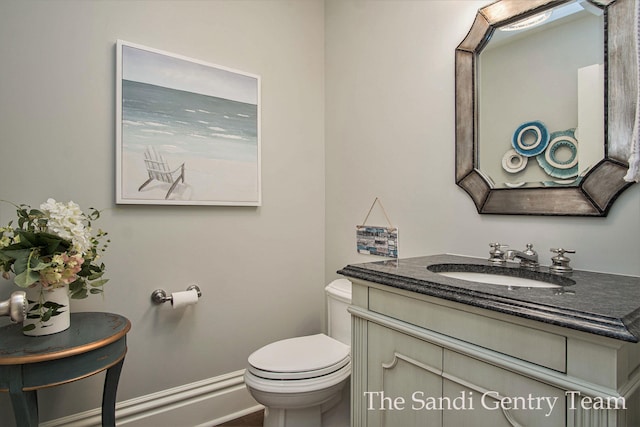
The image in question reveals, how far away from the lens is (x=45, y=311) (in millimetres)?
1201

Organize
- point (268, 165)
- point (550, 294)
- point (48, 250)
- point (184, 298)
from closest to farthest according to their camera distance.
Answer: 1. point (550, 294)
2. point (48, 250)
3. point (184, 298)
4. point (268, 165)

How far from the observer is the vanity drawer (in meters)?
0.77

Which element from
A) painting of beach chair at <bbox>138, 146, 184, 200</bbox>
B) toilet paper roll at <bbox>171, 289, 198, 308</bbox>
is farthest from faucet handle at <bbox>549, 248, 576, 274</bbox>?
painting of beach chair at <bbox>138, 146, 184, 200</bbox>

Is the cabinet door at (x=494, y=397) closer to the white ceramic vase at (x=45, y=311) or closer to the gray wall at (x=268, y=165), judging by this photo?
the gray wall at (x=268, y=165)

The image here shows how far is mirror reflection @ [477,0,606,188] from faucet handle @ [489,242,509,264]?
0.77 ft

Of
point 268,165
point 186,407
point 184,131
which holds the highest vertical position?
point 184,131

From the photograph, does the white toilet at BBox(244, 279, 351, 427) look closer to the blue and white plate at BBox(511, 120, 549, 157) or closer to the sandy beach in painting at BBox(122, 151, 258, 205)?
Answer: the sandy beach in painting at BBox(122, 151, 258, 205)

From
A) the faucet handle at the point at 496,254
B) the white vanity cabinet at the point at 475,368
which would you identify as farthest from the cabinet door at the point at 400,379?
the faucet handle at the point at 496,254

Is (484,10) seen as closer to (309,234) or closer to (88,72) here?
(309,234)

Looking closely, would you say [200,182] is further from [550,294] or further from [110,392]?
[550,294]

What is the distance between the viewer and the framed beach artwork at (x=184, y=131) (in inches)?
62.8

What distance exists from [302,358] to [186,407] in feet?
2.24

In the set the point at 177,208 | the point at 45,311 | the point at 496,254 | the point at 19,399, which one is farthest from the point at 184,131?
the point at 496,254

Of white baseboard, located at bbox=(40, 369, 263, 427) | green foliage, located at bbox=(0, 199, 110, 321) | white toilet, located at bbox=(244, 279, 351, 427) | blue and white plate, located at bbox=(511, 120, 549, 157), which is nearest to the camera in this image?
green foliage, located at bbox=(0, 199, 110, 321)
